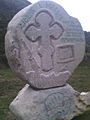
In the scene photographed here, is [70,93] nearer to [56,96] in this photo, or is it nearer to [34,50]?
[56,96]

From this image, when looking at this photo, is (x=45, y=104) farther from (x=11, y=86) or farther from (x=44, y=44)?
(x=11, y=86)

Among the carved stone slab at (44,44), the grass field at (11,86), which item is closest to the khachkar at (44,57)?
the carved stone slab at (44,44)

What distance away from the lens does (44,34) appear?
26.8 feet

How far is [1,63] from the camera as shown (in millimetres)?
21625

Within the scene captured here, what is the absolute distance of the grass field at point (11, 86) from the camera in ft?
32.2

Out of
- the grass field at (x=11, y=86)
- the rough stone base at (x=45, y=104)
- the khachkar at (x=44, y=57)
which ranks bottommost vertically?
the grass field at (x=11, y=86)

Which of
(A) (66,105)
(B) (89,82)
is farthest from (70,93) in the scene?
(B) (89,82)

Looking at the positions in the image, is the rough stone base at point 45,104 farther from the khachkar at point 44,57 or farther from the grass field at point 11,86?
the grass field at point 11,86

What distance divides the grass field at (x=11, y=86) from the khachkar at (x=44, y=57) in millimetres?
918

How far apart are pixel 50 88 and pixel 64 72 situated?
47 cm

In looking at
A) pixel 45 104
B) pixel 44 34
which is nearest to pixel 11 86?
pixel 45 104

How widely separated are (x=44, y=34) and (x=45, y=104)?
1.36 meters

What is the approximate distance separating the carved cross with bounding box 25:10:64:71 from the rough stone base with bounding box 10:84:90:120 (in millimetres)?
526

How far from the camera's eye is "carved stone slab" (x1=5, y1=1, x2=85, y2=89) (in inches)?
305
